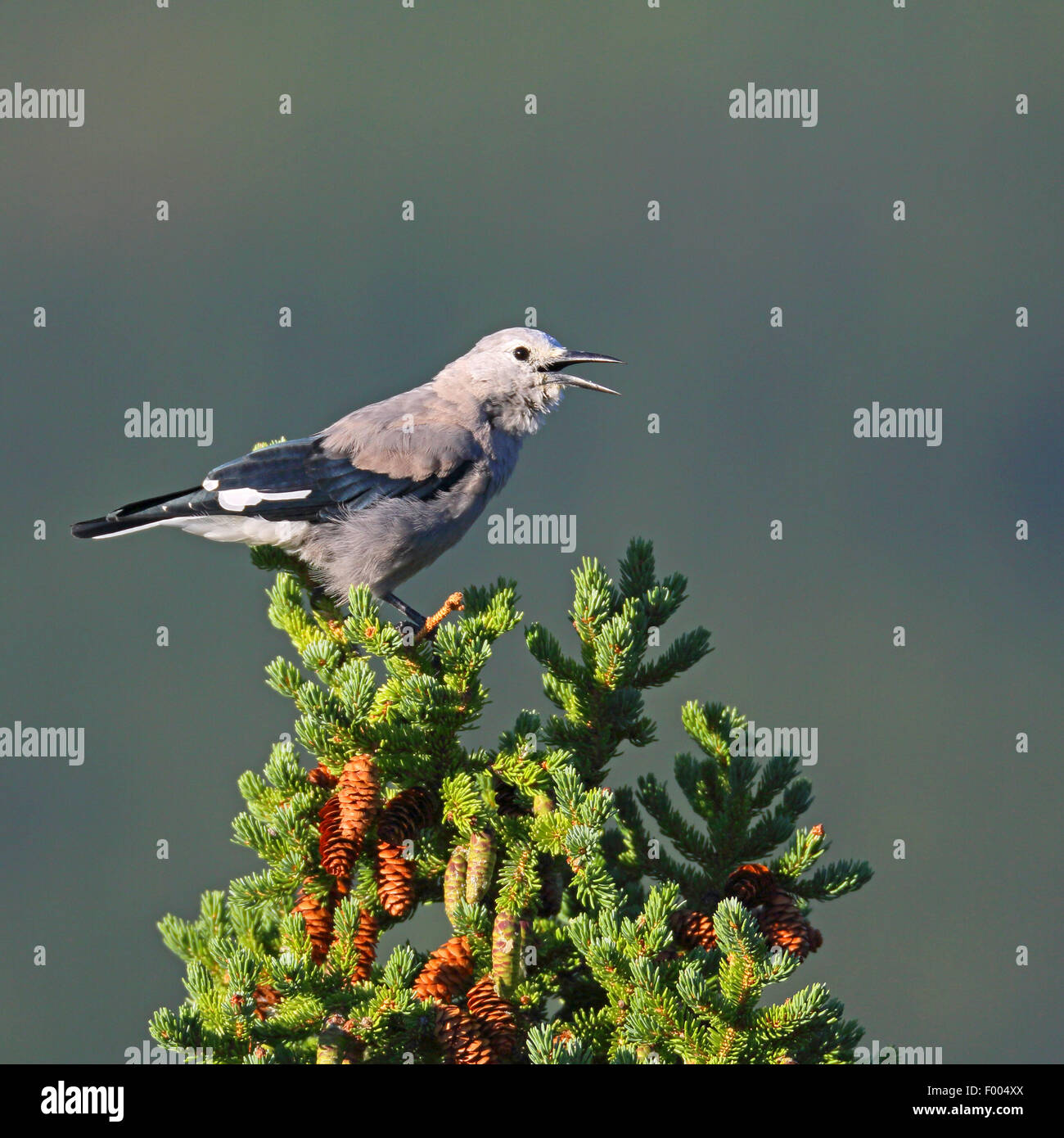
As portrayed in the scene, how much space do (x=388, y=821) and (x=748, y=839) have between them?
28.6 inches

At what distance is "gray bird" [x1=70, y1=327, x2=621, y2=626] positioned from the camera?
153 inches

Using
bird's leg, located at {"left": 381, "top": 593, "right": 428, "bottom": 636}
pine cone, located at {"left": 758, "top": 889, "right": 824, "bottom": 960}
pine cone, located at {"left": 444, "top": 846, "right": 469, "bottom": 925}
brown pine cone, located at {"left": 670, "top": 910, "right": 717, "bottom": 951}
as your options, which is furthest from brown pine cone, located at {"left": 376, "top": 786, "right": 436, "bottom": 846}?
bird's leg, located at {"left": 381, "top": 593, "right": 428, "bottom": 636}

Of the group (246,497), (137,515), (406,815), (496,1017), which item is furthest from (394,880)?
(137,515)

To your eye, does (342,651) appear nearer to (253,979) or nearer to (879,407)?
(253,979)

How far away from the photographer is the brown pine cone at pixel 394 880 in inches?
91.4

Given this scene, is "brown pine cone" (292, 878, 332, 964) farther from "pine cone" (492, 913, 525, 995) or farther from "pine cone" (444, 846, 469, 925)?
"pine cone" (492, 913, 525, 995)

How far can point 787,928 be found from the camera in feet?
7.61

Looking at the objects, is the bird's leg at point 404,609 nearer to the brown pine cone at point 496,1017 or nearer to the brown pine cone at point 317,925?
the brown pine cone at point 317,925

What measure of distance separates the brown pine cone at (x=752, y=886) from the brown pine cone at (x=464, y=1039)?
0.57 metres

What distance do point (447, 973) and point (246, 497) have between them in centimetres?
204

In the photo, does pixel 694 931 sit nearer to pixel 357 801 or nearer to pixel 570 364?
pixel 357 801

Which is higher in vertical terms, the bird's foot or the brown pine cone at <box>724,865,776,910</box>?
the bird's foot

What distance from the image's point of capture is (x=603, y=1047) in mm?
2199
